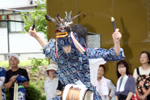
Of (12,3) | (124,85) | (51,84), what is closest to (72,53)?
(124,85)

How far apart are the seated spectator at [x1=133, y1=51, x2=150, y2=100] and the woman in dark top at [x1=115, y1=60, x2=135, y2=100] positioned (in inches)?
9.7

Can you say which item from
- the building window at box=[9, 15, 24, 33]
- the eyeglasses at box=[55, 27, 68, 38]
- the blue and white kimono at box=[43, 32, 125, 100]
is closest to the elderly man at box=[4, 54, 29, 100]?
the blue and white kimono at box=[43, 32, 125, 100]

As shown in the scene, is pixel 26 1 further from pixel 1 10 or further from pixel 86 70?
pixel 86 70

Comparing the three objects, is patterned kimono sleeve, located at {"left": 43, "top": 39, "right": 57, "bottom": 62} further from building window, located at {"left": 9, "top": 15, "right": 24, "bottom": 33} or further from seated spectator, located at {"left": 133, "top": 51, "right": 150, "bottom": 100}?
building window, located at {"left": 9, "top": 15, "right": 24, "bottom": 33}

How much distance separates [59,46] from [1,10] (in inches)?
264

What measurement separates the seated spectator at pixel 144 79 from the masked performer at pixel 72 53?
1588mm

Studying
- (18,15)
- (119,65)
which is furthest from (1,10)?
(119,65)

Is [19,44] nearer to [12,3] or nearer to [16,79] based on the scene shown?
[12,3]

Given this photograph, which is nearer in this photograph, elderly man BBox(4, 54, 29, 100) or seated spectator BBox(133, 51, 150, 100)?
seated spectator BBox(133, 51, 150, 100)

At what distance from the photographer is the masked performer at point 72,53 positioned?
9.68 feet

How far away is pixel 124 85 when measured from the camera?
4336 mm

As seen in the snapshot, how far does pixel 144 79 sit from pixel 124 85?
15.3 inches

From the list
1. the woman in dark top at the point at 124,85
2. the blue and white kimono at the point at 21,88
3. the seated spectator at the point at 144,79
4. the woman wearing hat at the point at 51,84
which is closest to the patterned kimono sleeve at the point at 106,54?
the woman in dark top at the point at 124,85

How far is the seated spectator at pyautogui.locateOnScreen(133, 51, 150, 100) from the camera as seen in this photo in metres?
4.43
